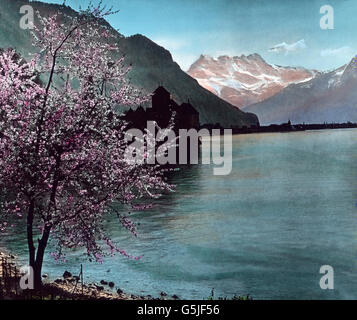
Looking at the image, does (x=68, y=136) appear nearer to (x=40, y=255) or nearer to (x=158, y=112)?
(x=40, y=255)

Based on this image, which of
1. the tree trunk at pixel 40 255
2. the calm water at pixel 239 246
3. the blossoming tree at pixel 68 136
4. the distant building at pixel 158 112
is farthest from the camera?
the distant building at pixel 158 112

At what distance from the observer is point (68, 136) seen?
17.2 metres

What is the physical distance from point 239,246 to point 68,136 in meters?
25.5

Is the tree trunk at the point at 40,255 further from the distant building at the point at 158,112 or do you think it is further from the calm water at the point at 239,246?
the distant building at the point at 158,112

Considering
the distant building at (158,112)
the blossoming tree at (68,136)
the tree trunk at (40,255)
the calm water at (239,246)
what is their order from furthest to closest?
the distant building at (158,112) < the calm water at (239,246) < the tree trunk at (40,255) < the blossoming tree at (68,136)

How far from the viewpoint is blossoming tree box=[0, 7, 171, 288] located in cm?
1684

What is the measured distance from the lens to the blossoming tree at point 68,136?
16.8 m

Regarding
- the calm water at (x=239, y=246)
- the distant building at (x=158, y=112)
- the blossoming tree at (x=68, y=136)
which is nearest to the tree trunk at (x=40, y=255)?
the blossoming tree at (x=68, y=136)

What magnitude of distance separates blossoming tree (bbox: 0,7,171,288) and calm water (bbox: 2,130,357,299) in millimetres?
10779

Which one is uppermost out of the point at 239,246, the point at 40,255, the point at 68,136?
the point at 68,136

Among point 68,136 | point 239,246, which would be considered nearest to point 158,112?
point 239,246

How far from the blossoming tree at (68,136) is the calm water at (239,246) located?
35.4ft

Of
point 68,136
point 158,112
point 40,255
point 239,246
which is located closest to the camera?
point 68,136

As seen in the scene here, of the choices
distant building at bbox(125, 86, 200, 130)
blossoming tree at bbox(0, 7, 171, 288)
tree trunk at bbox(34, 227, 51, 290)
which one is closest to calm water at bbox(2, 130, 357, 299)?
tree trunk at bbox(34, 227, 51, 290)
